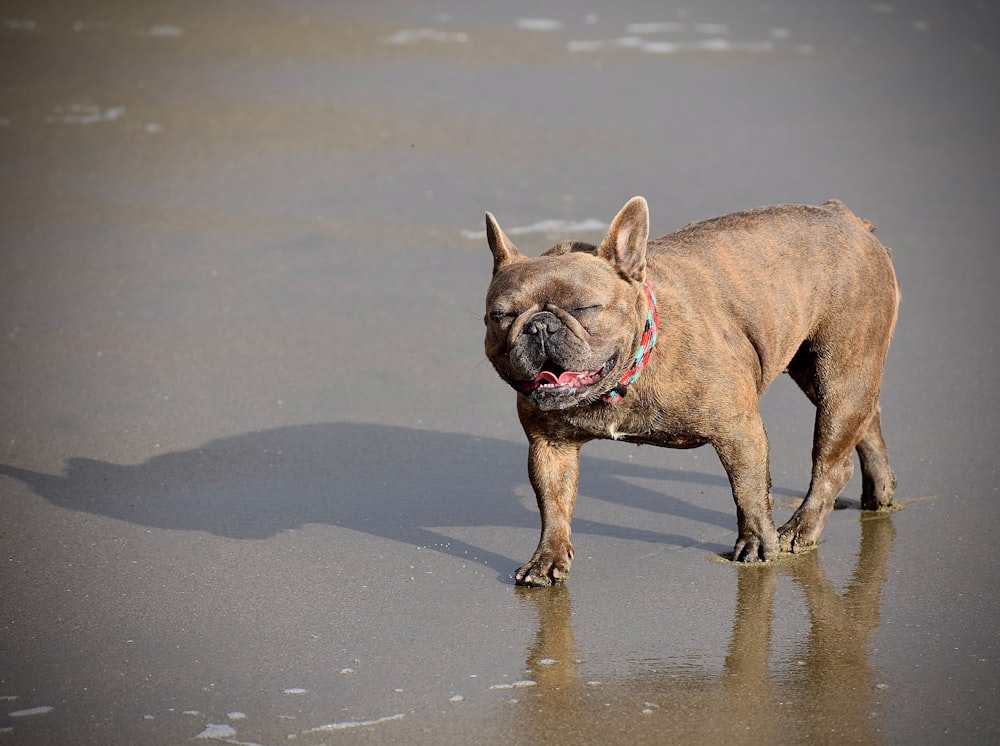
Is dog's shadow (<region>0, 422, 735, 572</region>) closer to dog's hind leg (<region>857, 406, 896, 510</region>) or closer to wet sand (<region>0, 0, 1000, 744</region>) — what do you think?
wet sand (<region>0, 0, 1000, 744</region>)

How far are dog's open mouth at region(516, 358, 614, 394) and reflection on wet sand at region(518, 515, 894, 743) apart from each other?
84 centimetres

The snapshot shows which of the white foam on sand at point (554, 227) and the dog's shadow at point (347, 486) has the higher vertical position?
the white foam on sand at point (554, 227)

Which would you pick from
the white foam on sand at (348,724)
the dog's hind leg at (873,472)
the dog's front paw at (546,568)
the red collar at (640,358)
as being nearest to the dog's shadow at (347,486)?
the dog's front paw at (546,568)

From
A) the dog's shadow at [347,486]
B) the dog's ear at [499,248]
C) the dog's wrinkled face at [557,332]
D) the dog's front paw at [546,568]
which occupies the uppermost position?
the dog's ear at [499,248]

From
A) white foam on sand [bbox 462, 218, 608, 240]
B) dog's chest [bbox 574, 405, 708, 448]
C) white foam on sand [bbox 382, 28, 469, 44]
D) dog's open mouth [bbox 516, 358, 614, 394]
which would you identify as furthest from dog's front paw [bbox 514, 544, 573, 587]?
white foam on sand [bbox 382, 28, 469, 44]

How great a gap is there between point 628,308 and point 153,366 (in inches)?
151

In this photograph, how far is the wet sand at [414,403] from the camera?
4867 mm

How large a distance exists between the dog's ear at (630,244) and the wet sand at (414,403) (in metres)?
1.21

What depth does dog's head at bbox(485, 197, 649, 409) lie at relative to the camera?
16.8ft

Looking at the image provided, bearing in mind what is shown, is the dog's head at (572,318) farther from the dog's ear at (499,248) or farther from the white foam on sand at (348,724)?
the white foam on sand at (348,724)

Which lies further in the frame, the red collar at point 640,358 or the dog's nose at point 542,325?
the red collar at point 640,358

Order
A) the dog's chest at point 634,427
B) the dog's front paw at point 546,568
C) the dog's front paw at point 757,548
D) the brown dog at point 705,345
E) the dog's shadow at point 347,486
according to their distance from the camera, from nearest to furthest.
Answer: the brown dog at point 705,345 → the dog's chest at point 634,427 → the dog's front paw at point 546,568 → the dog's front paw at point 757,548 → the dog's shadow at point 347,486

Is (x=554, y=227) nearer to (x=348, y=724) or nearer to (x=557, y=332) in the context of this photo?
(x=557, y=332)

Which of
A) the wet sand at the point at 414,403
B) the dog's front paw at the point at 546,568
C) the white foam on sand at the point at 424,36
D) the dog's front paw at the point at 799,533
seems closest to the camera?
the wet sand at the point at 414,403
